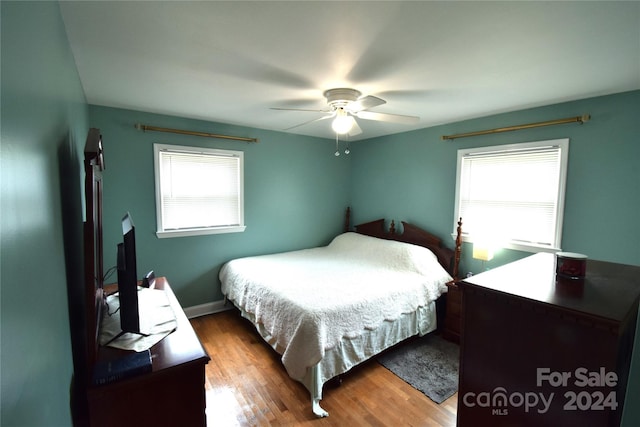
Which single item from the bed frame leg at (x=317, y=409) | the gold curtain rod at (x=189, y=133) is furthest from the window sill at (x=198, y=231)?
the bed frame leg at (x=317, y=409)

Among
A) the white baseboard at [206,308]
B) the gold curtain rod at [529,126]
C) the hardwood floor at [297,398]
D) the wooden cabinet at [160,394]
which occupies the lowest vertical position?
the hardwood floor at [297,398]

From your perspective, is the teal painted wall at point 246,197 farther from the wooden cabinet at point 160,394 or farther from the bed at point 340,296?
the wooden cabinet at point 160,394

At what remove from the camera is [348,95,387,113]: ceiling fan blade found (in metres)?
2.19

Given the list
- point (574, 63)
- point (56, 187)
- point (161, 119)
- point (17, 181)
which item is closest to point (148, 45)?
point (56, 187)

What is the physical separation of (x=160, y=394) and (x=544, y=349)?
1.50 m

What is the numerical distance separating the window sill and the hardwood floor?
1.32 meters

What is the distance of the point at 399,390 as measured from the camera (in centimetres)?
223

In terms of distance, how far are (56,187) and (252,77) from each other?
55.5 inches

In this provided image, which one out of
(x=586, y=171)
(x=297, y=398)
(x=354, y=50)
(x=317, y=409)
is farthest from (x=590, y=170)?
(x=297, y=398)

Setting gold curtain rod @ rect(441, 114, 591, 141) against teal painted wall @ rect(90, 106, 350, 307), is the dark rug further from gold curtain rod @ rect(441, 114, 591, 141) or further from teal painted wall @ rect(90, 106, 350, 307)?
gold curtain rod @ rect(441, 114, 591, 141)

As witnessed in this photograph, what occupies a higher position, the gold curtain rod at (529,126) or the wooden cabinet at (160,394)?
the gold curtain rod at (529,126)

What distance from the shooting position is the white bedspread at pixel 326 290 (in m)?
2.11

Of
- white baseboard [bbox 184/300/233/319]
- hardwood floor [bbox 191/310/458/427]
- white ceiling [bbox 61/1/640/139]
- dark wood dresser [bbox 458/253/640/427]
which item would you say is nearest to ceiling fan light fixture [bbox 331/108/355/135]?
white ceiling [bbox 61/1/640/139]

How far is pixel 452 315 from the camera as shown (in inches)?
117
